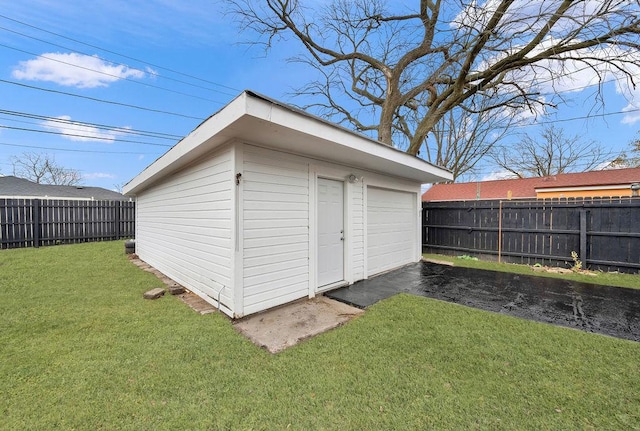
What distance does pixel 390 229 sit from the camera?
21.1 feet

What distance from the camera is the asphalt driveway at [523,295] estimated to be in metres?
3.23

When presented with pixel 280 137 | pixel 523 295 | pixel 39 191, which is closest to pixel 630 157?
pixel 523 295

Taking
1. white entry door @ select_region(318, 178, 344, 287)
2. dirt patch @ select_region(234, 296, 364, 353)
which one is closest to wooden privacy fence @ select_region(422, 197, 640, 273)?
white entry door @ select_region(318, 178, 344, 287)

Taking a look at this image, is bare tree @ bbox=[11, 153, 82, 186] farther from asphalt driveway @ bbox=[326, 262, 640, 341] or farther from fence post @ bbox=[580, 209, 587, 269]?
fence post @ bbox=[580, 209, 587, 269]

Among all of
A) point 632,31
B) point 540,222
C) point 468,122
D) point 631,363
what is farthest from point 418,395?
point 468,122

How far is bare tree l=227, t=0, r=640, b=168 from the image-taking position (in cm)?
505

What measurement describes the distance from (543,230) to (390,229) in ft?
13.3

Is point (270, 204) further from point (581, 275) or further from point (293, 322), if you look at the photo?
point (581, 275)

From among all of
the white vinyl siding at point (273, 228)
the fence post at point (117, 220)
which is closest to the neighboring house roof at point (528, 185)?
the white vinyl siding at point (273, 228)

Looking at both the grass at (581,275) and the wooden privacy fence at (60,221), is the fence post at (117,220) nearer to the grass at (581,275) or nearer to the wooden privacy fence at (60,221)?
the wooden privacy fence at (60,221)

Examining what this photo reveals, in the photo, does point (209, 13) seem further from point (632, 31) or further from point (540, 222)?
point (540, 222)

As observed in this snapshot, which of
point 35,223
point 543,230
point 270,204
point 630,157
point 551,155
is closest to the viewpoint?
point 270,204

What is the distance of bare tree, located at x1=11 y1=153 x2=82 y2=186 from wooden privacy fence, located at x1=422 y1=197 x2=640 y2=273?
37436 mm

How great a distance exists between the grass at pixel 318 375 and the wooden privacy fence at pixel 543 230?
480 centimetres
